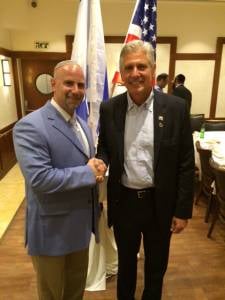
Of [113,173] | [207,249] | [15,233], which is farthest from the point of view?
[15,233]

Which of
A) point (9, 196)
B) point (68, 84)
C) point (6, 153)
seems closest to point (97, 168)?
point (68, 84)

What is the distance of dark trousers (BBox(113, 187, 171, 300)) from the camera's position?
1.51 metres

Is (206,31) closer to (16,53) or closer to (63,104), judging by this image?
(16,53)

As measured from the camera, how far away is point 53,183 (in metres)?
1.18

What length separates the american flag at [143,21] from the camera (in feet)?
6.58

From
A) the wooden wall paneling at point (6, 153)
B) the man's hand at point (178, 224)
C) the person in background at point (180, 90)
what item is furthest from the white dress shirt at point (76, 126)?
the person in background at point (180, 90)

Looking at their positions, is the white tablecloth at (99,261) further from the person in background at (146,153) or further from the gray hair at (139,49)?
the gray hair at (139,49)

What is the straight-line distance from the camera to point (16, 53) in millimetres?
5262

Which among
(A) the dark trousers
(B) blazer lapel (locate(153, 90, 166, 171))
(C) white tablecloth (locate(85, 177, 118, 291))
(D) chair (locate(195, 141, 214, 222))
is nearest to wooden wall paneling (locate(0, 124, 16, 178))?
(C) white tablecloth (locate(85, 177, 118, 291))

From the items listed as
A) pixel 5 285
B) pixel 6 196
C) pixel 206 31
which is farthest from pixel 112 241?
pixel 206 31

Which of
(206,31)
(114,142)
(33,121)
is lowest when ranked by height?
(114,142)

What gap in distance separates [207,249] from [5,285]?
1.81 m

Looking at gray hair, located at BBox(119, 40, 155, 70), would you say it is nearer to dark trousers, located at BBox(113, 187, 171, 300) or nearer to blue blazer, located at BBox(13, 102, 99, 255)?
blue blazer, located at BBox(13, 102, 99, 255)

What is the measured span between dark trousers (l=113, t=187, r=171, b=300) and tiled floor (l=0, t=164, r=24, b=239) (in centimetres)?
164
